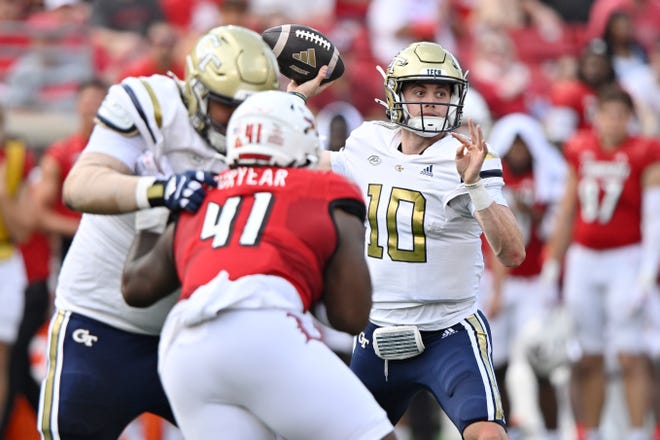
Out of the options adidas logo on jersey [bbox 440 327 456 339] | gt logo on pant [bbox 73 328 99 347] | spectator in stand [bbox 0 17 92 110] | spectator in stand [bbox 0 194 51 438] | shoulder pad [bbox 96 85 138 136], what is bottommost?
spectator in stand [bbox 0 194 51 438]

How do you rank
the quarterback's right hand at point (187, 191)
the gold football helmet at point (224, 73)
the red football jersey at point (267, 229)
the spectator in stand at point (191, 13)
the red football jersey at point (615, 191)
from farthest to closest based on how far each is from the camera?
the spectator in stand at point (191, 13), the red football jersey at point (615, 191), the gold football helmet at point (224, 73), the quarterback's right hand at point (187, 191), the red football jersey at point (267, 229)

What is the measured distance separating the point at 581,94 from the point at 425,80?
5.76 m

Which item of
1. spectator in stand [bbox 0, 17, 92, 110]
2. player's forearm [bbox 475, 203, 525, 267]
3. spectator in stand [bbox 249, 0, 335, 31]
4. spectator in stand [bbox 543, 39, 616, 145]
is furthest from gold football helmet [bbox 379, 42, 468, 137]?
spectator in stand [bbox 249, 0, 335, 31]

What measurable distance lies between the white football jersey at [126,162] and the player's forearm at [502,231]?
0.98 m

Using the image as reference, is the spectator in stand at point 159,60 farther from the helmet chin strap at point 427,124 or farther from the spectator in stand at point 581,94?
the helmet chin strap at point 427,124

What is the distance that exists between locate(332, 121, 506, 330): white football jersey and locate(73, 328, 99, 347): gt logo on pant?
1108mm

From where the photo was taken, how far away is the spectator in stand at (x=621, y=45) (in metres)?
11.3

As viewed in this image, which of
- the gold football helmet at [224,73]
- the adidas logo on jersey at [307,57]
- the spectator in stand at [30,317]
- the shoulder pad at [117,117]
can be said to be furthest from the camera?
the spectator in stand at [30,317]

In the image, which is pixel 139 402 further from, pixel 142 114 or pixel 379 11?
pixel 379 11

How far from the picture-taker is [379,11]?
12805 mm

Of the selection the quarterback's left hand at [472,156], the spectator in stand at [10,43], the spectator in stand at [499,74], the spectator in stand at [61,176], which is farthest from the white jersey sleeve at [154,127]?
the spectator in stand at [499,74]

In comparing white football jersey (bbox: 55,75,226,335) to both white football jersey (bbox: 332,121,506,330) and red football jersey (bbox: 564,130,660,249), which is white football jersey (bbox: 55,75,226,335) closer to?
white football jersey (bbox: 332,121,506,330)

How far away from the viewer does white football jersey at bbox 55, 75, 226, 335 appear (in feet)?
15.7

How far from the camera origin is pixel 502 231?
4.97 meters
